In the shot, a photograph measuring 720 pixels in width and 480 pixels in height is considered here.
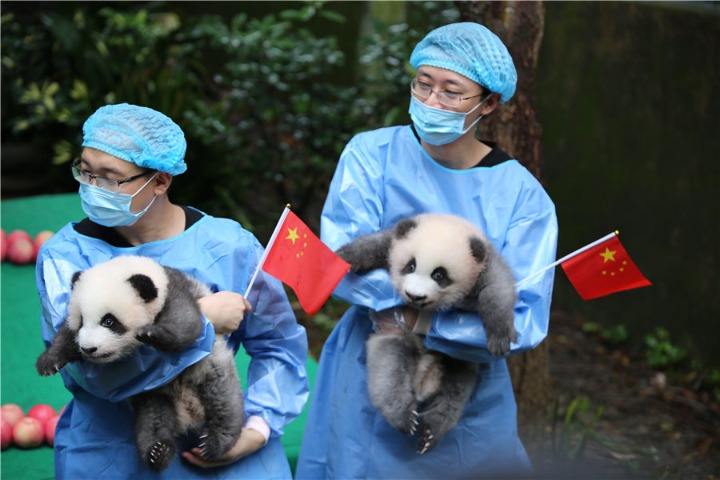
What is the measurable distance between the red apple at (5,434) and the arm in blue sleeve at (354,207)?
202 cm

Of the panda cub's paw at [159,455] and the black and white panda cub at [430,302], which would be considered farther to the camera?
the black and white panda cub at [430,302]

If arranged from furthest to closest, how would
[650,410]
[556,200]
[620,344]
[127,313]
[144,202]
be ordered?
[556,200] < [620,344] < [650,410] < [144,202] < [127,313]

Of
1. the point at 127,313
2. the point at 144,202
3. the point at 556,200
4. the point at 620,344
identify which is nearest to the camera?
the point at 127,313

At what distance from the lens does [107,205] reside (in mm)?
2859

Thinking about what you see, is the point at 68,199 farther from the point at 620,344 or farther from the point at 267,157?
the point at 620,344

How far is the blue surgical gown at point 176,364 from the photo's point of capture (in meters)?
2.76

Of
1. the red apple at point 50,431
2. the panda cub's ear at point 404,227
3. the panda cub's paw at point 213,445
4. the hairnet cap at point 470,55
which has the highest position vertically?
the hairnet cap at point 470,55

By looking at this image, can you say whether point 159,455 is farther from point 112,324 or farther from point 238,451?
point 112,324

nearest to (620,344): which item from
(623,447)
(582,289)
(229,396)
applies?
(623,447)

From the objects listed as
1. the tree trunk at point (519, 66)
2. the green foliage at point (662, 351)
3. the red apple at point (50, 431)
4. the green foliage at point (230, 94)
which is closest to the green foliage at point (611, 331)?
the green foliage at point (662, 351)

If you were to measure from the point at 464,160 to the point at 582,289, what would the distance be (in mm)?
633

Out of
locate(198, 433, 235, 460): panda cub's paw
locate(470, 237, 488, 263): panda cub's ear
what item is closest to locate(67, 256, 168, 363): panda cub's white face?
locate(198, 433, 235, 460): panda cub's paw

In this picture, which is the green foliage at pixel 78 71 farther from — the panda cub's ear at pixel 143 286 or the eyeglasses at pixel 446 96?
the panda cub's ear at pixel 143 286

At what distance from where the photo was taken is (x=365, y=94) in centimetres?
737
